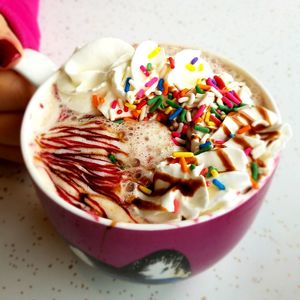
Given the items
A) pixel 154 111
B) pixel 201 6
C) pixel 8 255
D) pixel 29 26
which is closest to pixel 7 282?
pixel 8 255

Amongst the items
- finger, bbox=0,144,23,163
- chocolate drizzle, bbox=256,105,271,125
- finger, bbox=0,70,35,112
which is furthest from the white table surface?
chocolate drizzle, bbox=256,105,271,125

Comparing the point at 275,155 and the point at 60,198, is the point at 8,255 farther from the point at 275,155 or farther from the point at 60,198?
the point at 275,155

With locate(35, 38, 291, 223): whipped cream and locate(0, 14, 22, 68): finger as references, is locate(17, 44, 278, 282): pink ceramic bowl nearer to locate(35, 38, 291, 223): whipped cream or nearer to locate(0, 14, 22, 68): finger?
locate(35, 38, 291, 223): whipped cream

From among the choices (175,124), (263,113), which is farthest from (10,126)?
A: (263,113)

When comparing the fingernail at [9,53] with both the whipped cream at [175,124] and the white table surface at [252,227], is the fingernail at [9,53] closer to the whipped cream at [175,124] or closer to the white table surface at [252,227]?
the whipped cream at [175,124]

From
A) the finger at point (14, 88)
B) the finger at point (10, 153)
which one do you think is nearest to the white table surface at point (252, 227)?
the finger at point (10, 153)
